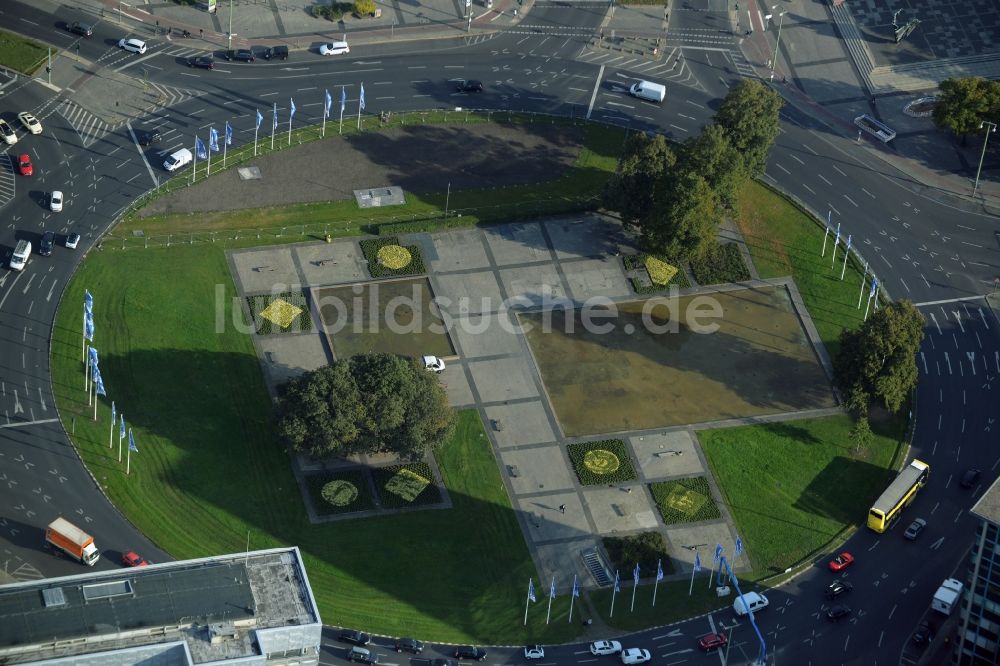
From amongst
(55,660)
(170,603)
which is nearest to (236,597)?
(170,603)

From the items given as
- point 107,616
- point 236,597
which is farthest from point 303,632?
point 107,616

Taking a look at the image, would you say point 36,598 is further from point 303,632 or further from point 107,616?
point 303,632

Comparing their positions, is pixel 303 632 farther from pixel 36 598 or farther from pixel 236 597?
pixel 36 598

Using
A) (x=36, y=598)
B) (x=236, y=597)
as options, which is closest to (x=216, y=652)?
(x=236, y=597)

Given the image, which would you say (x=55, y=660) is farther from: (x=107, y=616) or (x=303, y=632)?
(x=303, y=632)
